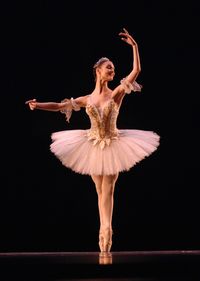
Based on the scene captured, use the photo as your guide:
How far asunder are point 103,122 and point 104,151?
0.54 ft

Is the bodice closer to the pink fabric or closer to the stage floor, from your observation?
the pink fabric

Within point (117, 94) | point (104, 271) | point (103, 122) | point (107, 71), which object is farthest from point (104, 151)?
point (104, 271)

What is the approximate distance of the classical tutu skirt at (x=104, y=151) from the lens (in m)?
3.57

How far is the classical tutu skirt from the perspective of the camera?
11.7 feet

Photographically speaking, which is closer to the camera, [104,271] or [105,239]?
[104,271]

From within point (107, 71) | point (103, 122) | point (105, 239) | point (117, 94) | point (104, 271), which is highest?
point (107, 71)

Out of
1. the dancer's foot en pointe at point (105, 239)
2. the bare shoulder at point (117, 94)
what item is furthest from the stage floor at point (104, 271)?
the bare shoulder at point (117, 94)

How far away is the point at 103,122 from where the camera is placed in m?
3.62

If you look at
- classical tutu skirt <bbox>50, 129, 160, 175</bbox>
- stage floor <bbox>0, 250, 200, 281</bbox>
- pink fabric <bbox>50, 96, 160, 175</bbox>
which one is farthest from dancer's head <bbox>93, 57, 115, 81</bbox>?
stage floor <bbox>0, 250, 200, 281</bbox>

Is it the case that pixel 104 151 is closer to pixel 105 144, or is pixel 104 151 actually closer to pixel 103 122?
pixel 105 144

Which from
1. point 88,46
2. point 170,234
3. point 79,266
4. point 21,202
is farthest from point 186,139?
point 79,266

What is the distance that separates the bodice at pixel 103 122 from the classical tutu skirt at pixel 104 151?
0.11ft

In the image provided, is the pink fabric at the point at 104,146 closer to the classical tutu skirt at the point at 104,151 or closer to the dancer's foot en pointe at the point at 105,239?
the classical tutu skirt at the point at 104,151

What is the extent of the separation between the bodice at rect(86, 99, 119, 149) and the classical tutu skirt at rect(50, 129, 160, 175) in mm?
33
